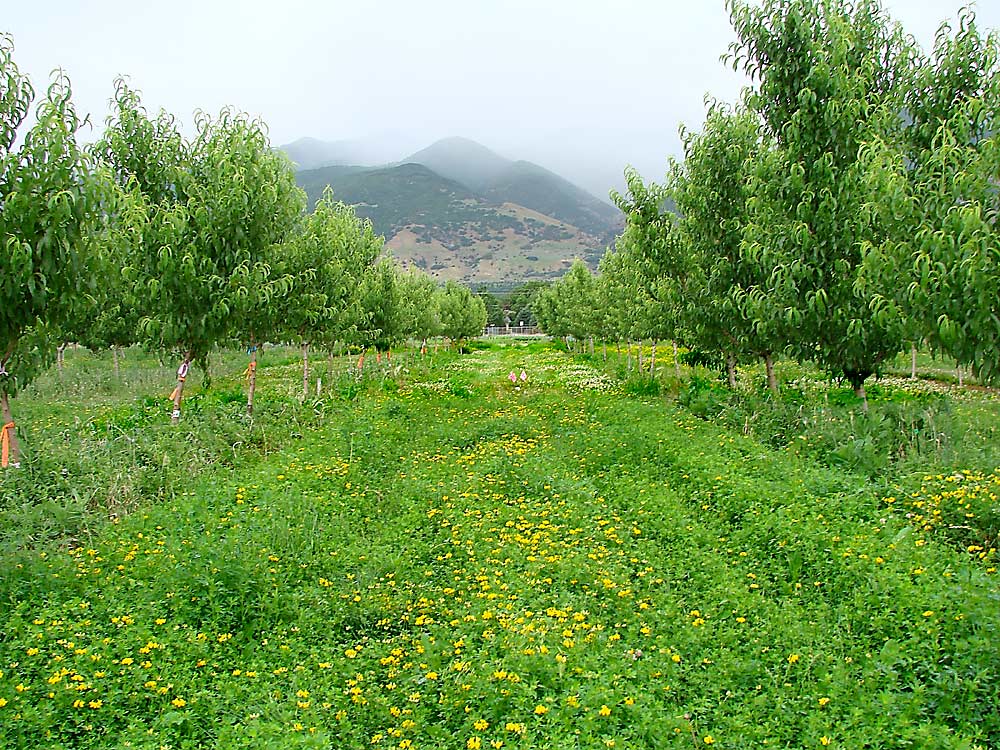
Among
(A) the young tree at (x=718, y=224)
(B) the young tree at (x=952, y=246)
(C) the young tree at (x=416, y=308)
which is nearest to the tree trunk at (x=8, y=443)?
(B) the young tree at (x=952, y=246)

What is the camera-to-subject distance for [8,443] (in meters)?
8.18

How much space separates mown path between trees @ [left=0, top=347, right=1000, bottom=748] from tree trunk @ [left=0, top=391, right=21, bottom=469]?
221 centimetres

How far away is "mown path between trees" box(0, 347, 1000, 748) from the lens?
3.98 m

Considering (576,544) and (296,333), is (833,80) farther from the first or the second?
(296,333)

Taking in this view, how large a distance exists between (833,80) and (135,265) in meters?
12.8

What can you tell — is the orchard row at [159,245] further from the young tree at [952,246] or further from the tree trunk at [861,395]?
the tree trunk at [861,395]

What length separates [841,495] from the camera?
23.9ft

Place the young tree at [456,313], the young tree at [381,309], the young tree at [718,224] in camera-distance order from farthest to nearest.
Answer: the young tree at [456,313] < the young tree at [381,309] < the young tree at [718,224]

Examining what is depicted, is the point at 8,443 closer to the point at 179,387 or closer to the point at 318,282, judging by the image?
the point at 179,387

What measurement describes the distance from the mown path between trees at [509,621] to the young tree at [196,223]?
4.47m

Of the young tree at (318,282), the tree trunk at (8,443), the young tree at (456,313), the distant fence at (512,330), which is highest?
the young tree at (318,282)

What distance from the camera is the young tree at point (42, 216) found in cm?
664

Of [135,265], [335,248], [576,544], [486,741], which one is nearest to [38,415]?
[135,265]

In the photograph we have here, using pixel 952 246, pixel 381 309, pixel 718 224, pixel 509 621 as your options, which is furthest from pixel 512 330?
pixel 509 621
